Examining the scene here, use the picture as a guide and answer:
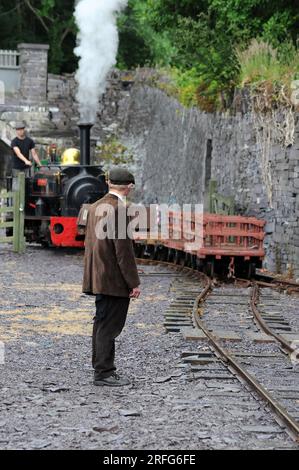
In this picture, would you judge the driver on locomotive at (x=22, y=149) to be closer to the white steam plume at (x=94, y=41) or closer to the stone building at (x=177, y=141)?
the stone building at (x=177, y=141)

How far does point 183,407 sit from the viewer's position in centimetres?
736

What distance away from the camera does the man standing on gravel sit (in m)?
8.19

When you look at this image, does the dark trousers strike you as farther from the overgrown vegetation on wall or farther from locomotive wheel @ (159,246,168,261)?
locomotive wheel @ (159,246,168,261)

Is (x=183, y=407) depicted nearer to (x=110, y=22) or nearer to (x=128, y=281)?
(x=128, y=281)

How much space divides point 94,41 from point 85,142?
7734 millimetres

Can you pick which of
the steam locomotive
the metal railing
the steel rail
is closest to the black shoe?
the steel rail

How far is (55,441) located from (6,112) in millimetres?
28052

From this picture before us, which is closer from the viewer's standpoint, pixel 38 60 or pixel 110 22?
pixel 110 22

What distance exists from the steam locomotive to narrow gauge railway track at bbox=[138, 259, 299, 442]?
6219 mm

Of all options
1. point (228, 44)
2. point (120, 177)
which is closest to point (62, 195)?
point (228, 44)

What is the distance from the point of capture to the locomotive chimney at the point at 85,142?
2052cm

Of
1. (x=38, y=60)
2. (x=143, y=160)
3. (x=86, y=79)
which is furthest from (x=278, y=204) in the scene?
(x=38, y=60)

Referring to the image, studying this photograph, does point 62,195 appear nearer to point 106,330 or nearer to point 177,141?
point 177,141

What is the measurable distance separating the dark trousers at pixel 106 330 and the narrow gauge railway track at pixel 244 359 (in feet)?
2.66
